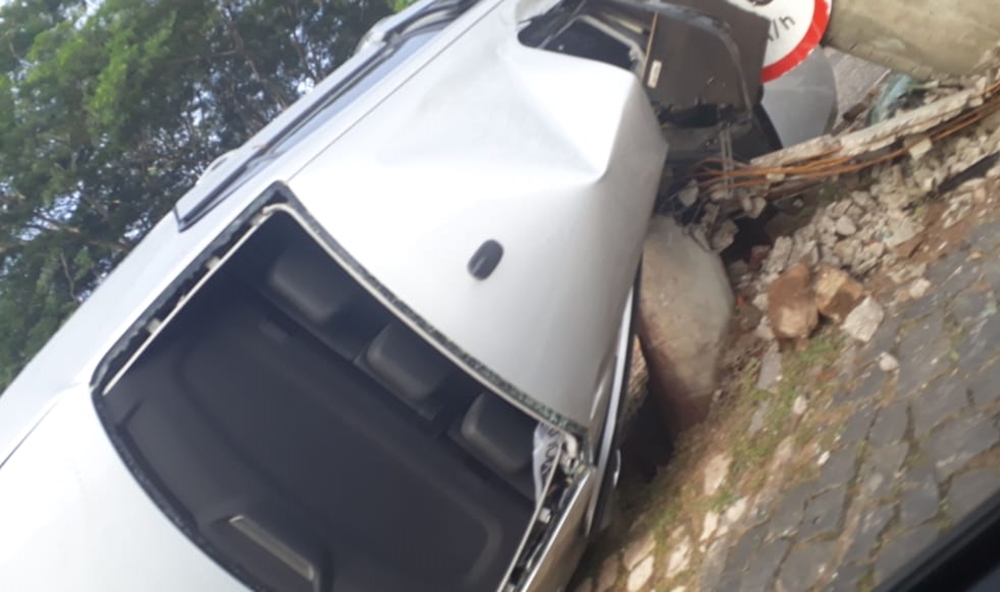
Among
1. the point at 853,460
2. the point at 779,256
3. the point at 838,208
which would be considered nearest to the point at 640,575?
the point at 853,460

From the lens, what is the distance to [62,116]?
10.5 metres

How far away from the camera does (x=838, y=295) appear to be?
316cm

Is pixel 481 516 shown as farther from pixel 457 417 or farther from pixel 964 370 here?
pixel 964 370

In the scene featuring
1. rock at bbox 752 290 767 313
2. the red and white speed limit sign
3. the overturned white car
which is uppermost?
the overturned white car

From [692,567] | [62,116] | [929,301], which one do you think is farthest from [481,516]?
[62,116]

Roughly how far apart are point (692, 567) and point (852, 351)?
2.82 feet

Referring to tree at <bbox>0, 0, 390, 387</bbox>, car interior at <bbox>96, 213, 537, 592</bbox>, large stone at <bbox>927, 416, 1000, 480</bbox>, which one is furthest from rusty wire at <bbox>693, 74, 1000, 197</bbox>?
tree at <bbox>0, 0, 390, 387</bbox>

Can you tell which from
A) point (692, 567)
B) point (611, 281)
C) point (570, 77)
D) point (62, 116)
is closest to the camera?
point (611, 281)

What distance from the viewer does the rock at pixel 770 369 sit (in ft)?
10.6

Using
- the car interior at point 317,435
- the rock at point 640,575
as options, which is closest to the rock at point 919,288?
the rock at point 640,575

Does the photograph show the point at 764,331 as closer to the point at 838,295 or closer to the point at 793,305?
the point at 793,305

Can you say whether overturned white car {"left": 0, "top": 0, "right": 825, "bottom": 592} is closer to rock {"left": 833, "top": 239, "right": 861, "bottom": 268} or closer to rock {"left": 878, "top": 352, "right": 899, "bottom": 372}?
rock {"left": 833, "top": 239, "right": 861, "bottom": 268}

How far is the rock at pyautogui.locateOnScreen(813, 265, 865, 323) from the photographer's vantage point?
10.3ft

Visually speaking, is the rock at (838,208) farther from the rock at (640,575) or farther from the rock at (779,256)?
the rock at (640,575)
